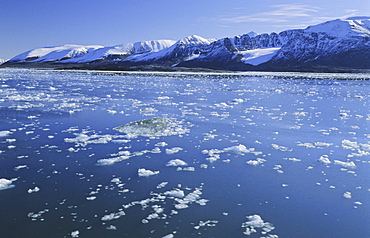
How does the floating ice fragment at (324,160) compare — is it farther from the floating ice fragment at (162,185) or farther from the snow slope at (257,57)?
the snow slope at (257,57)

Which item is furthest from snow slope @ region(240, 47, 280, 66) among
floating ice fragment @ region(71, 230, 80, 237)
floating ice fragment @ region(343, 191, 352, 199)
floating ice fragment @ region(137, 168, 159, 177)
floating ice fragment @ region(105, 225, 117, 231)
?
floating ice fragment @ region(71, 230, 80, 237)

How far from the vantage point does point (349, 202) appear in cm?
541

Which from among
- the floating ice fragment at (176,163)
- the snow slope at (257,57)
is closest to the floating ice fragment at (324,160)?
the floating ice fragment at (176,163)

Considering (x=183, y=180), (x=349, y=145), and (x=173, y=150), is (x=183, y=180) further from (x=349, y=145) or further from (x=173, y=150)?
(x=349, y=145)

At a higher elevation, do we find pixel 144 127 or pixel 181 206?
pixel 144 127

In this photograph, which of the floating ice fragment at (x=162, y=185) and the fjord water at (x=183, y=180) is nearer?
the fjord water at (x=183, y=180)

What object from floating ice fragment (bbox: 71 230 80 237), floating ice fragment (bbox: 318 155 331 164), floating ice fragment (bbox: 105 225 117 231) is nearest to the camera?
floating ice fragment (bbox: 71 230 80 237)

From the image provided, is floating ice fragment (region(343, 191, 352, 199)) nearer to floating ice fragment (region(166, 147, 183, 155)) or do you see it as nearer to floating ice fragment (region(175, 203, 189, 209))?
floating ice fragment (region(175, 203, 189, 209))

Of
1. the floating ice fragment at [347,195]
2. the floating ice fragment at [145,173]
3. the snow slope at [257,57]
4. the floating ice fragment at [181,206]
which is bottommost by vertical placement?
the floating ice fragment at [347,195]

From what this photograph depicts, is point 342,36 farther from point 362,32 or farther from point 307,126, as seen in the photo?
point 307,126

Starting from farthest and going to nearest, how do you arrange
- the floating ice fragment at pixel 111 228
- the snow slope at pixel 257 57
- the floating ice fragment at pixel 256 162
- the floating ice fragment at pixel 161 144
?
the snow slope at pixel 257 57, the floating ice fragment at pixel 161 144, the floating ice fragment at pixel 256 162, the floating ice fragment at pixel 111 228

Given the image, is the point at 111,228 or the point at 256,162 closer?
the point at 111,228

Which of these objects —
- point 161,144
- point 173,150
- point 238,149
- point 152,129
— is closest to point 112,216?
point 173,150

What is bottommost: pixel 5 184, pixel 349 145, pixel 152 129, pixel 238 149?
pixel 349 145
